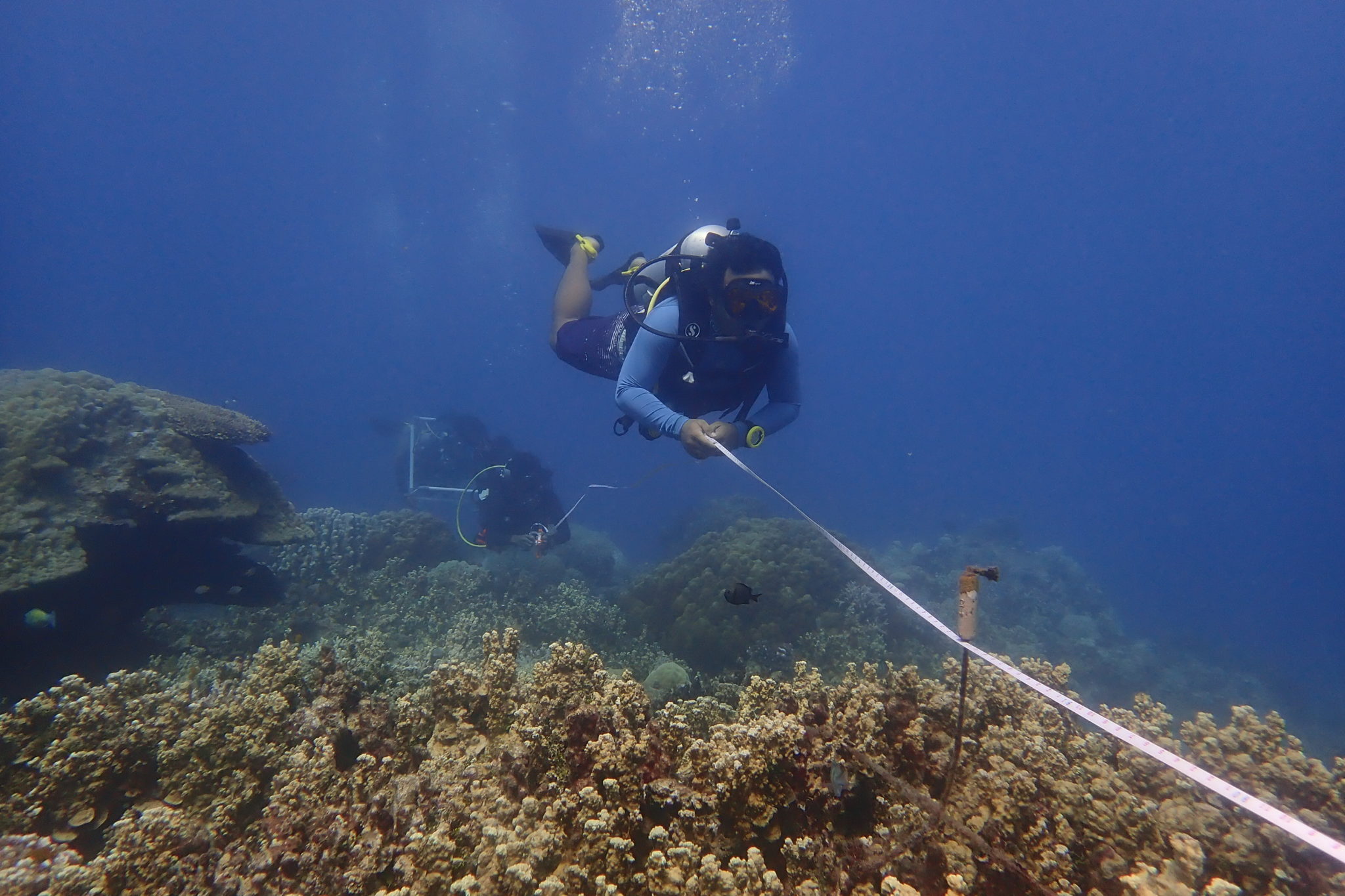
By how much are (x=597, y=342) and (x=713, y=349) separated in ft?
7.03

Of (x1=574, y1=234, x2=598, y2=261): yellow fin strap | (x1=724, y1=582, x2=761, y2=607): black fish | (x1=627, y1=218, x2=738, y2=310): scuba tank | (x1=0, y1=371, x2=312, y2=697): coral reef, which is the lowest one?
(x1=0, y1=371, x2=312, y2=697): coral reef

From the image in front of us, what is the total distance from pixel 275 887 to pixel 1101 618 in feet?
79.2

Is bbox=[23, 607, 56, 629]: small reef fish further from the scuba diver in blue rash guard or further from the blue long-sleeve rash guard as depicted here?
the blue long-sleeve rash guard

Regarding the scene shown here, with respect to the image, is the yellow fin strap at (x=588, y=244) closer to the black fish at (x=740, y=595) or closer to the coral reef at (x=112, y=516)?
the coral reef at (x=112, y=516)

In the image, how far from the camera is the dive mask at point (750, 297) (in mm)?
4891

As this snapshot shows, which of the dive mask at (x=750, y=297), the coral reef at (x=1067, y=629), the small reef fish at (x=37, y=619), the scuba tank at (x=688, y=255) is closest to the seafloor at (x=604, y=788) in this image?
the small reef fish at (x=37, y=619)

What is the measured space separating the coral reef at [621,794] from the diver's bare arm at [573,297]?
537 centimetres

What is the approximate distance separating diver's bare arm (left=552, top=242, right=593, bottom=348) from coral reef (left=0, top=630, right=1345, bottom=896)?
5.37 meters

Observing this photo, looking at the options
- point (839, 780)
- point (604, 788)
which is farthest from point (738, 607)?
point (604, 788)

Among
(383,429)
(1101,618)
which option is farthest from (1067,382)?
(383,429)

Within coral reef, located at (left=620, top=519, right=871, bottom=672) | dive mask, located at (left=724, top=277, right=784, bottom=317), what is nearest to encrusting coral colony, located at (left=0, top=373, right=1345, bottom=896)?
dive mask, located at (left=724, top=277, right=784, bottom=317)

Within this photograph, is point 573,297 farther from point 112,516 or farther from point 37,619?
point 37,619

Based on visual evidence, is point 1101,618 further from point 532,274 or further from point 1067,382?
point 1067,382

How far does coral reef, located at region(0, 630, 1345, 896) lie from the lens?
1863 mm
